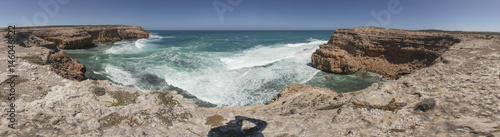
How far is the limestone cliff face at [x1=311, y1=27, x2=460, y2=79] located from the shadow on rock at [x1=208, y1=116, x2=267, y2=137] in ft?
53.2

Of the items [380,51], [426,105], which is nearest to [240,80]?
[426,105]

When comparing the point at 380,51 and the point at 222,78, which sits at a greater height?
the point at 380,51

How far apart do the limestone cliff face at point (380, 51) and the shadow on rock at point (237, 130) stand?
1620 cm

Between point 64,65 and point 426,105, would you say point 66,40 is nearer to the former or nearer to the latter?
point 64,65

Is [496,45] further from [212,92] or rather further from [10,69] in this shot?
[10,69]

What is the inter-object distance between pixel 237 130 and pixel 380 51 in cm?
2079

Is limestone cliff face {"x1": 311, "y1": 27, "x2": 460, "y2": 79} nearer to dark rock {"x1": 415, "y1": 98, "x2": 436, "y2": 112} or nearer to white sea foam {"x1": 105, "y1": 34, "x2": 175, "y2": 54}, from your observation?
dark rock {"x1": 415, "y1": 98, "x2": 436, "y2": 112}

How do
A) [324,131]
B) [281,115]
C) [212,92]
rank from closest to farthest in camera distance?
[324,131] < [281,115] < [212,92]

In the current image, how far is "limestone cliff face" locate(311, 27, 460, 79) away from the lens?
56.7ft

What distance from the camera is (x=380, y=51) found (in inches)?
801

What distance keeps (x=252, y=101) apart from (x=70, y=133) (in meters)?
10.0

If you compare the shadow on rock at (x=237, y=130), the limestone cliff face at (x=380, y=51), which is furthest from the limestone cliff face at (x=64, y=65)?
the limestone cliff face at (x=380, y=51)

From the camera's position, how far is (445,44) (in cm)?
1576

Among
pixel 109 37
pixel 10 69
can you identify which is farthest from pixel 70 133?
pixel 109 37
